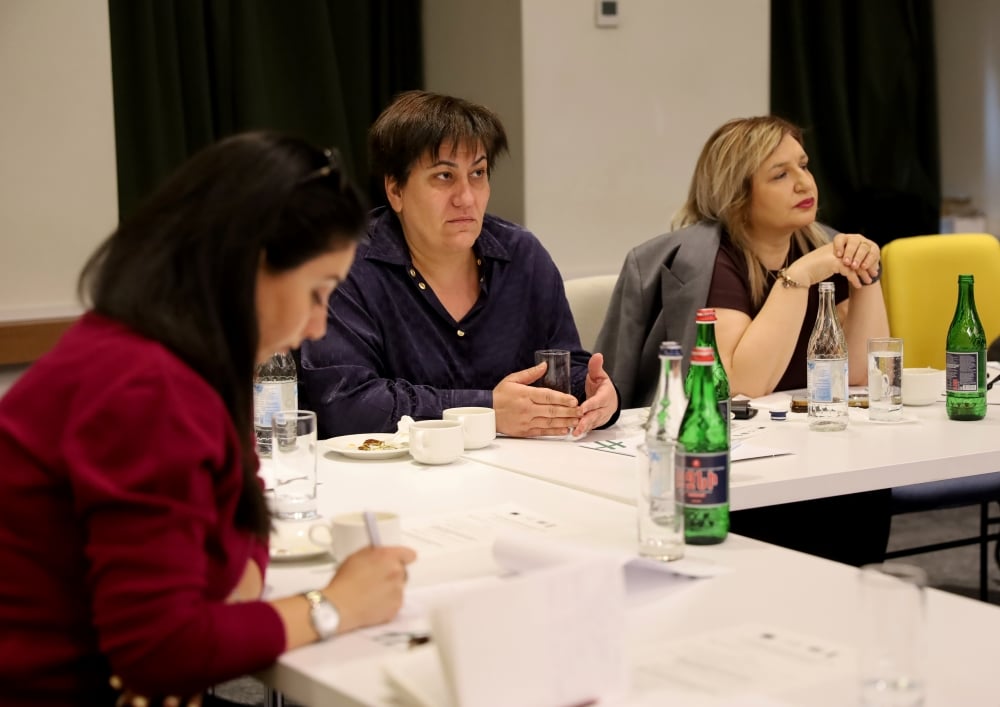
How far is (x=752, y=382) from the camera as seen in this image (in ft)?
9.14

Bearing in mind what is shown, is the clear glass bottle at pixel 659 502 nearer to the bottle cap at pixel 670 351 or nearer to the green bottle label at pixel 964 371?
the bottle cap at pixel 670 351

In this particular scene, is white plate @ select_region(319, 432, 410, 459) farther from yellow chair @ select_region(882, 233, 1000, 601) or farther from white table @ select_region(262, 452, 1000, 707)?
yellow chair @ select_region(882, 233, 1000, 601)

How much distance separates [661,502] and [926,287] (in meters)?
2.16

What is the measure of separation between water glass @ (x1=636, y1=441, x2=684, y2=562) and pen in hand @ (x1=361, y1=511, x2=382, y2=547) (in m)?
0.34

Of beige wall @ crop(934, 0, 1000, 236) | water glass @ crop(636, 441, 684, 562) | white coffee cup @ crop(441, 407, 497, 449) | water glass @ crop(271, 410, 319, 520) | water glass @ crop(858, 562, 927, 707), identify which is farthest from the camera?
beige wall @ crop(934, 0, 1000, 236)

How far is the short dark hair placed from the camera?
253 centimetres

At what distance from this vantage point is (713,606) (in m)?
1.35

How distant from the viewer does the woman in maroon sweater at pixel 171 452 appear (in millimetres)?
1105

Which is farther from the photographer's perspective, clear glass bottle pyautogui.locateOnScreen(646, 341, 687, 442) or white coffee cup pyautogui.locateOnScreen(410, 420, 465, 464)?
white coffee cup pyautogui.locateOnScreen(410, 420, 465, 464)

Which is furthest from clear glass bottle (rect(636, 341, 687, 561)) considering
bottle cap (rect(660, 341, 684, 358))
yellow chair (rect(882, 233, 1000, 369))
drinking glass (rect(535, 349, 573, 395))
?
yellow chair (rect(882, 233, 1000, 369))

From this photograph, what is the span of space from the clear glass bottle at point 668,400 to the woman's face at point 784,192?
1.46 meters

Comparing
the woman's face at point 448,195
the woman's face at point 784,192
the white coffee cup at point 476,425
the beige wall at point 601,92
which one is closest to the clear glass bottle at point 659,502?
the white coffee cup at point 476,425

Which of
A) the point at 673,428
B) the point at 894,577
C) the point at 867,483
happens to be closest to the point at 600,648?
the point at 894,577

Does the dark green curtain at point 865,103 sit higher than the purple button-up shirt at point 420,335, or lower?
higher
